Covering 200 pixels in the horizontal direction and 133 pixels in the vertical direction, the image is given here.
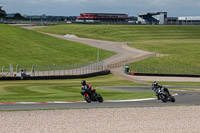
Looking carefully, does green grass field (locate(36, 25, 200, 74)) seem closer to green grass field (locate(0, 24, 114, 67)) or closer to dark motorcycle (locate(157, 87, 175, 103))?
green grass field (locate(0, 24, 114, 67))

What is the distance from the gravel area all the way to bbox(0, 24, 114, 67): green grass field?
171 ft

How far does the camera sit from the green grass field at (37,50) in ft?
271

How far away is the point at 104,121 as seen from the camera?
22406mm

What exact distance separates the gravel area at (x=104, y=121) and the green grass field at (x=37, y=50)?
52.2 m

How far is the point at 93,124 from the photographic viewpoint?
21.6m

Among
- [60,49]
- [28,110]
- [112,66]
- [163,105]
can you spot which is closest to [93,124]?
[28,110]

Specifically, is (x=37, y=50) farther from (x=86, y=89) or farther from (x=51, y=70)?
(x=86, y=89)

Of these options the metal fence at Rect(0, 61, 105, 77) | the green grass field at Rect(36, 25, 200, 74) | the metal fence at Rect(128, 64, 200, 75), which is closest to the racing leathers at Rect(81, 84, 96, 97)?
the metal fence at Rect(0, 61, 105, 77)

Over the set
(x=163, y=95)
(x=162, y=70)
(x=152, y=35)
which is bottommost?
(x=162, y=70)

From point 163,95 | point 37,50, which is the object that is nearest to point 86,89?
point 163,95

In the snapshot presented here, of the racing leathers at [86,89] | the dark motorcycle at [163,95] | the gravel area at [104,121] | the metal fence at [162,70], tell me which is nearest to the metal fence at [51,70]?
the metal fence at [162,70]

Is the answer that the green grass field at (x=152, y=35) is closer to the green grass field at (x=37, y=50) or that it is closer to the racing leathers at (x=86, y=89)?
the green grass field at (x=37, y=50)

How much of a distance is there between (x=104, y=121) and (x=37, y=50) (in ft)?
240

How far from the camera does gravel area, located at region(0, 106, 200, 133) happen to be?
66.9 feet
